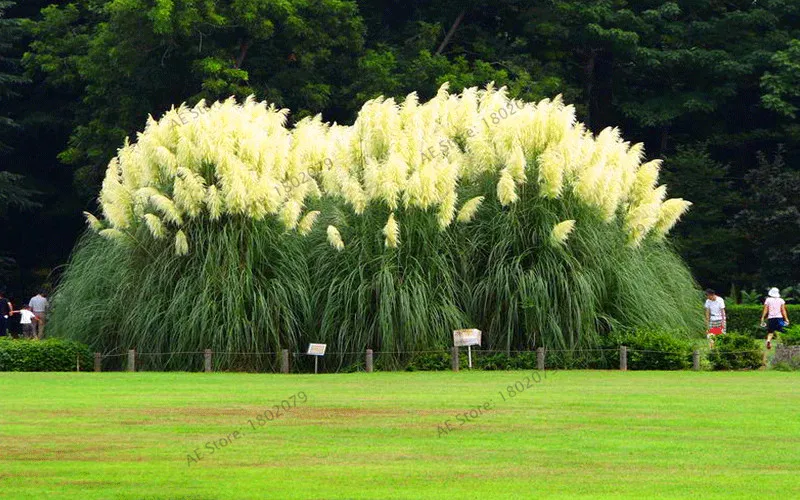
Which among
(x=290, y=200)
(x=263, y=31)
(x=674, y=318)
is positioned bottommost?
(x=674, y=318)

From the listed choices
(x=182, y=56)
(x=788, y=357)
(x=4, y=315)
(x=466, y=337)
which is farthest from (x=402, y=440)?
(x=182, y=56)

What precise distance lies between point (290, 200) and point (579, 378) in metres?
5.80

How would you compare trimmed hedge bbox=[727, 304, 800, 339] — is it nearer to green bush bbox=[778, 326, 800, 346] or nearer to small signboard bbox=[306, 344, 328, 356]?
green bush bbox=[778, 326, 800, 346]

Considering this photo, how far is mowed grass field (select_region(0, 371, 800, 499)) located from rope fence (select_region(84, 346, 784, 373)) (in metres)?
3.32

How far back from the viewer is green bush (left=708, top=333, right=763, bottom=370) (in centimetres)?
2445

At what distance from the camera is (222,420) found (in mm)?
15188

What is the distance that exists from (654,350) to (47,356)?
9494 mm

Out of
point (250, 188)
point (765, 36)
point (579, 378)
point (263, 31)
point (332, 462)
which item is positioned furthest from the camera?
point (765, 36)

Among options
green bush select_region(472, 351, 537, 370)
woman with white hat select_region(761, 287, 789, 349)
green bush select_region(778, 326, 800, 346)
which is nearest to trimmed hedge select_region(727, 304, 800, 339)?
woman with white hat select_region(761, 287, 789, 349)

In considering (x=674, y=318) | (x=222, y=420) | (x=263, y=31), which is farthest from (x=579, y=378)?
(x=263, y=31)

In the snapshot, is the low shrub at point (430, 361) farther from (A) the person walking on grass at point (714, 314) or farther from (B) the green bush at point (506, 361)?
(A) the person walking on grass at point (714, 314)

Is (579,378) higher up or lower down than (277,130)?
lower down

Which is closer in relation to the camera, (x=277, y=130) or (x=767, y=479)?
(x=767, y=479)

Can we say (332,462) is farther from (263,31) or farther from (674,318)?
(263,31)
